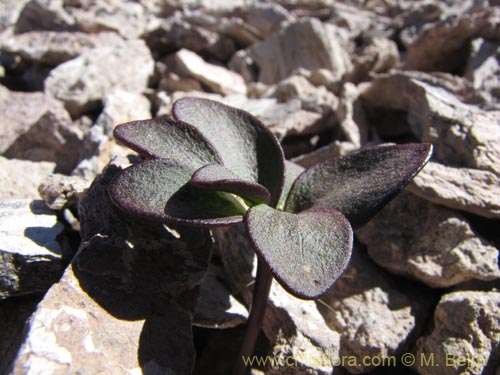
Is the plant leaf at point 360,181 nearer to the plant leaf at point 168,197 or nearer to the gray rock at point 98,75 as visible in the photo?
the plant leaf at point 168,197

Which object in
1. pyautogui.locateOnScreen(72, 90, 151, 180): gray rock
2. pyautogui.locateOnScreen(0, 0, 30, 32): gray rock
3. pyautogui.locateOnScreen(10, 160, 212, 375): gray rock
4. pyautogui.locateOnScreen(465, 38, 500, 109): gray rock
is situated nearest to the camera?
pyautogui.locateOnScreen(10, 160, 212, 375): gray rock

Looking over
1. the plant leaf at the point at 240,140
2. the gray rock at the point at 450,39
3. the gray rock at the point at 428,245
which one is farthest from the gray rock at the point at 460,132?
the gray rock at the point at 450,39

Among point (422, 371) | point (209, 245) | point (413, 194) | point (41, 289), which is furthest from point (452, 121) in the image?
point (41, 289)

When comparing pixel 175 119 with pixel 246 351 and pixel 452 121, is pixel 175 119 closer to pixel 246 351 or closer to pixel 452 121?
pixel 246 351

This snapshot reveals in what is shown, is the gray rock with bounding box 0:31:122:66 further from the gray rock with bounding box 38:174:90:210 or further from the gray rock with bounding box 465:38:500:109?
the gray rock with bounding box 465:38:500:109

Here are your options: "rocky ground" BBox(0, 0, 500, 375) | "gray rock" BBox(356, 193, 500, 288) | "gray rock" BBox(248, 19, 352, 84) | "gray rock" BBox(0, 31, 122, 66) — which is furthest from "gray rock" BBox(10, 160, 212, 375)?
"gray rock" BBox(248, 19, 352, 84)

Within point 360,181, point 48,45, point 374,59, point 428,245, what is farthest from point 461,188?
point 48,45
